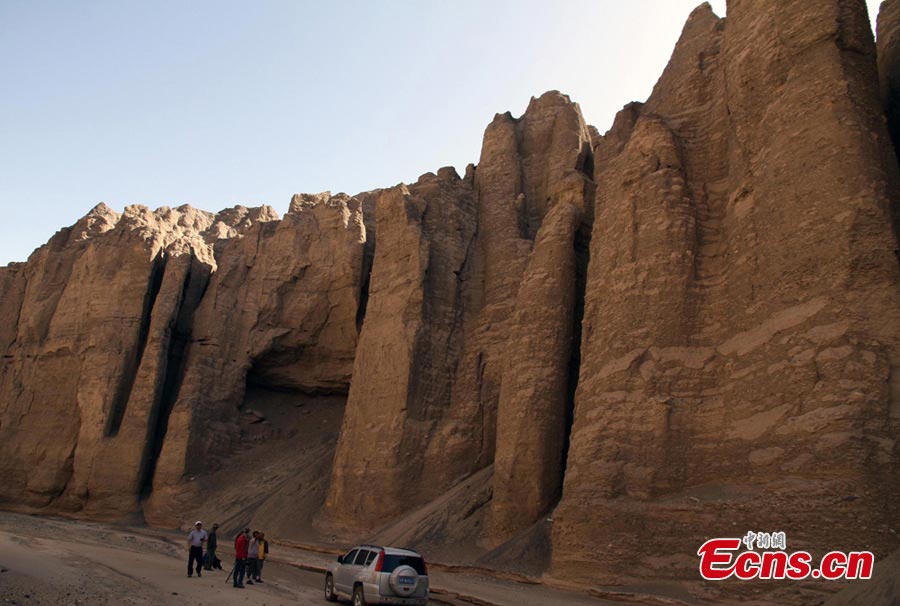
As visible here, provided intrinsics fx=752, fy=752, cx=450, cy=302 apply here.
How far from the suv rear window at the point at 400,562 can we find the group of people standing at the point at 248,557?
3830 millimetres

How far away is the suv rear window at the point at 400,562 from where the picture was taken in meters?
11.9

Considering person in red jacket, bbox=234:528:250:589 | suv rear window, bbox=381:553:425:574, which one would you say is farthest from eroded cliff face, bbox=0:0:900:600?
person in red jacket, bbox=234:528:250:589

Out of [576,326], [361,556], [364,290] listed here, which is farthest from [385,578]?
[364,290]

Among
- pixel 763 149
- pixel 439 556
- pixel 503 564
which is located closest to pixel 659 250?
pixel 763 149

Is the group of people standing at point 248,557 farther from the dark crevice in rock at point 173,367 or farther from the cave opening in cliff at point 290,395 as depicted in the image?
the cave opening in cliff at point 290,395

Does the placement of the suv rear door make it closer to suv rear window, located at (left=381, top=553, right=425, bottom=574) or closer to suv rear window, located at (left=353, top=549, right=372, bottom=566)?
suv rear window, located at (left=353, top=549, right=372, bottom=566)

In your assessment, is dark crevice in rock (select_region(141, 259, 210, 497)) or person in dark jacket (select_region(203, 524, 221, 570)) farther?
dark crevice in rock (select_region(141, 259, 210, 497))

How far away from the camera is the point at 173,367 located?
32.1 metres

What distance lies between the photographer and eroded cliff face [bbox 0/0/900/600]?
12805 millimetres

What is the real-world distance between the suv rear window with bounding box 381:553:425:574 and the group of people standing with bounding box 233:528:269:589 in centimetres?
383

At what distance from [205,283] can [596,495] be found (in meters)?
24.0

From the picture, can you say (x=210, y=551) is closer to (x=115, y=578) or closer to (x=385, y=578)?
(x=115, y=578)

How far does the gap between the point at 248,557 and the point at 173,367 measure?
61.8ft

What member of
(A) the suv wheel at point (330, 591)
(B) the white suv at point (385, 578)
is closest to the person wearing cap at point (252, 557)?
(A) the suv wheel at point (330, 591)
